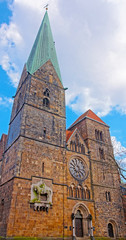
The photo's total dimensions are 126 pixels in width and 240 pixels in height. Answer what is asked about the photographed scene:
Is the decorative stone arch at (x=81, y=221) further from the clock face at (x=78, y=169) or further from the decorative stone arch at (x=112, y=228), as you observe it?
the decorative stone arch at (x=112, y=228)

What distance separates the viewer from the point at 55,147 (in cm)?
1934

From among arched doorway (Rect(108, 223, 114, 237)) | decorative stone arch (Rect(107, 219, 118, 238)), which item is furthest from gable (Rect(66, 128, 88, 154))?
arched doorway (Rect(108, 223, 114, 237))

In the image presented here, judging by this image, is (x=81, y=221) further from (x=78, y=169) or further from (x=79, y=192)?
(x=78, y=169)

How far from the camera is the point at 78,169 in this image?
20.4 m

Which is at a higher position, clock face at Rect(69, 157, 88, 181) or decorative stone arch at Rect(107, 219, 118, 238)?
clock face at Rect(69, 157, 88, 181)

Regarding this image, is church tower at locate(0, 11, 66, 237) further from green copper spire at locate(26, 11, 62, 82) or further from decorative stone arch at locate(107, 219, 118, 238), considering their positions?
decorative stone arch at locate(107, 219, 118, 238)

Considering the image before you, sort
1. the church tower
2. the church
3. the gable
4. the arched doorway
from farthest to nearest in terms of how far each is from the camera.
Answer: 1. the gable
2. the arched doorway
3. the church
4. the church tower

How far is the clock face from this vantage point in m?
19.8

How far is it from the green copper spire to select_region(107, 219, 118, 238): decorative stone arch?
18.5 m

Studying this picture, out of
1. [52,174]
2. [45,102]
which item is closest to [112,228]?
[52,174]

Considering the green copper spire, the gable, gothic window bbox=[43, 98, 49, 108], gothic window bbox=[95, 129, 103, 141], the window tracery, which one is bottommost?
the window tracery

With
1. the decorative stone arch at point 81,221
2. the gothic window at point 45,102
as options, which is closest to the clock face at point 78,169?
the decorative stone arch at point 81,221

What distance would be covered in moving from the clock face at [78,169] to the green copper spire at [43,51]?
11.5m

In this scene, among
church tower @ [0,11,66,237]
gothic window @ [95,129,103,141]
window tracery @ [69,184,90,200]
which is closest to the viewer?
church tower @ [0,11,66,237]
